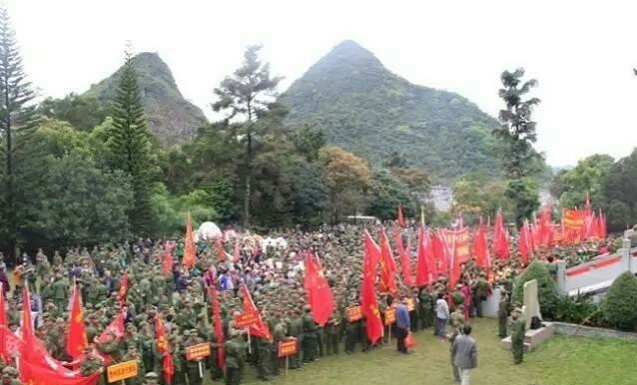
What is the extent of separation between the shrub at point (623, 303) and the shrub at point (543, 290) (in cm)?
152

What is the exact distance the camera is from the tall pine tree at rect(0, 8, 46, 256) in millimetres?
31031

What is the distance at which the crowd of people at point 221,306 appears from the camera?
1235cm

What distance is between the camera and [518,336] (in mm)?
14094

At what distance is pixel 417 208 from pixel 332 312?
38.4 m

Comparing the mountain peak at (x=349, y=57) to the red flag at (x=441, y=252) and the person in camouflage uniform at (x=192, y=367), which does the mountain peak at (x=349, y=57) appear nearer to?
the red flag at (x=441, y=252)

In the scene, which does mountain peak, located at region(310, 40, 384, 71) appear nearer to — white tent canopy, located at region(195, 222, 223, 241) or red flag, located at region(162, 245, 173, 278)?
white tent canopy, located at region(195, 222, 223, 241)

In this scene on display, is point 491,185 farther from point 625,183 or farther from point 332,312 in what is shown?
point 332,312

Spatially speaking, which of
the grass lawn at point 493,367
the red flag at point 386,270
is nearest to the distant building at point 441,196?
the red flag at point 386,270

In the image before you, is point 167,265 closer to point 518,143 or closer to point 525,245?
point 525,245

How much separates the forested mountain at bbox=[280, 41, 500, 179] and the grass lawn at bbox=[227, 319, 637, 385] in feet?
244

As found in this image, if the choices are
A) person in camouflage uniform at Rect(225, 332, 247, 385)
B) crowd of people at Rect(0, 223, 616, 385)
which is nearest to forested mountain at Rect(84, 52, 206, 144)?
crowd of people at Rect(0, 223, 616, 385)

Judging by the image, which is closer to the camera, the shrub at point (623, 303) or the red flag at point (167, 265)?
the shrub at point (623, 303)

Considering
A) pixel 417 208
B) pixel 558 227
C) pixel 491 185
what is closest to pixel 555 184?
pixel 491 185

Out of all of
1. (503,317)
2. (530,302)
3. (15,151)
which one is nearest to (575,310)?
(530,302)
